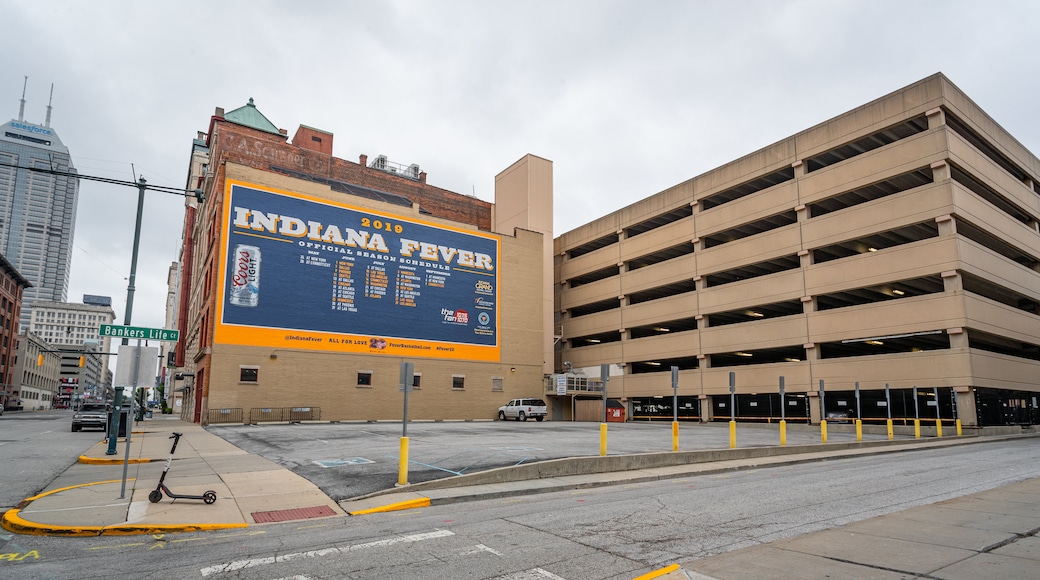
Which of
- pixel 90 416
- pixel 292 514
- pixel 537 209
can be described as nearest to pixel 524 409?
pixel 537 209

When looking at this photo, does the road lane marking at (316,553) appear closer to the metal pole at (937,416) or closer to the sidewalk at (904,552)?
the sidewalk at (904,552)

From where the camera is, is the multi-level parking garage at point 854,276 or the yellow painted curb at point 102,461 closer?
the yellow painted curb at point 102,461

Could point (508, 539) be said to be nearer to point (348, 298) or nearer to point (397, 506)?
point (397, 506)

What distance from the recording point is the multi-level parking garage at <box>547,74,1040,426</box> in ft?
117

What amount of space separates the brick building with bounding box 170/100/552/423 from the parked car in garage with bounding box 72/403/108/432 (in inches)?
195

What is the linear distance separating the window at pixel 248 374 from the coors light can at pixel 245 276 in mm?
3941

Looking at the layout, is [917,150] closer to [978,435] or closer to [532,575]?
[978,435]

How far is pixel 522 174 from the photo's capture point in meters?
56.9

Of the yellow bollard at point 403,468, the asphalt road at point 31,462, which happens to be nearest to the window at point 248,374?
the asphalt road at point 31,462

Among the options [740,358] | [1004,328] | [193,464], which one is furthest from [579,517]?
[740,358]

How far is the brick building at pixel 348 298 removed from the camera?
38.3 meters

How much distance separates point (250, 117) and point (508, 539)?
217 ft

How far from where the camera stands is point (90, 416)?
32.7 meters

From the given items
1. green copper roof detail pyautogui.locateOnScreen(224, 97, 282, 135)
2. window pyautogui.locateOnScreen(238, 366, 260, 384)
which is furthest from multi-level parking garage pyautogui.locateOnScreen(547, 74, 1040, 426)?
green copper roof detail pyautogui.locateOnScreen(224, 97, 282, 135)
